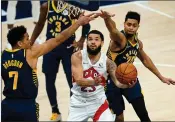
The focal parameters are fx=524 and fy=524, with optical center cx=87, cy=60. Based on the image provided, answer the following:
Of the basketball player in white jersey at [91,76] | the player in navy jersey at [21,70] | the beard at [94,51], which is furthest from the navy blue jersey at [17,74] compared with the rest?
the beard at [94,51]

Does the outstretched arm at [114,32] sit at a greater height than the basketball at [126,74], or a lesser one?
greater

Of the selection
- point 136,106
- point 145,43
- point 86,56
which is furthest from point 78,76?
point 145,43

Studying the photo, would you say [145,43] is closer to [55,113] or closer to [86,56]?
[55,113]

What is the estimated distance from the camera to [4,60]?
18.1 ft

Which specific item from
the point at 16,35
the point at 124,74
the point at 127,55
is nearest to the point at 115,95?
the point at 127,55

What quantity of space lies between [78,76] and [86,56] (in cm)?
28

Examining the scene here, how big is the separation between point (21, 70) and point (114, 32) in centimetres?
114

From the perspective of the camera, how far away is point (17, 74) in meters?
5.46

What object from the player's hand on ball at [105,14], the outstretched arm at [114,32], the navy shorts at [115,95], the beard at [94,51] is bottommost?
the navy shorts at [115,95]

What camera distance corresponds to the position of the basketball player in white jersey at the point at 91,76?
18.2 ft

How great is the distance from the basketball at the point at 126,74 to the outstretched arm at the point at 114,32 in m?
0.45

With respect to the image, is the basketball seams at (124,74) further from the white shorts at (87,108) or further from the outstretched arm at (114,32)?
the outstretched arm at (114,32)

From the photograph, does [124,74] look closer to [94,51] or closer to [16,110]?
[94,51]

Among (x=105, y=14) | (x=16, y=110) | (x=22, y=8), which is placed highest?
(x=105, y=14)
